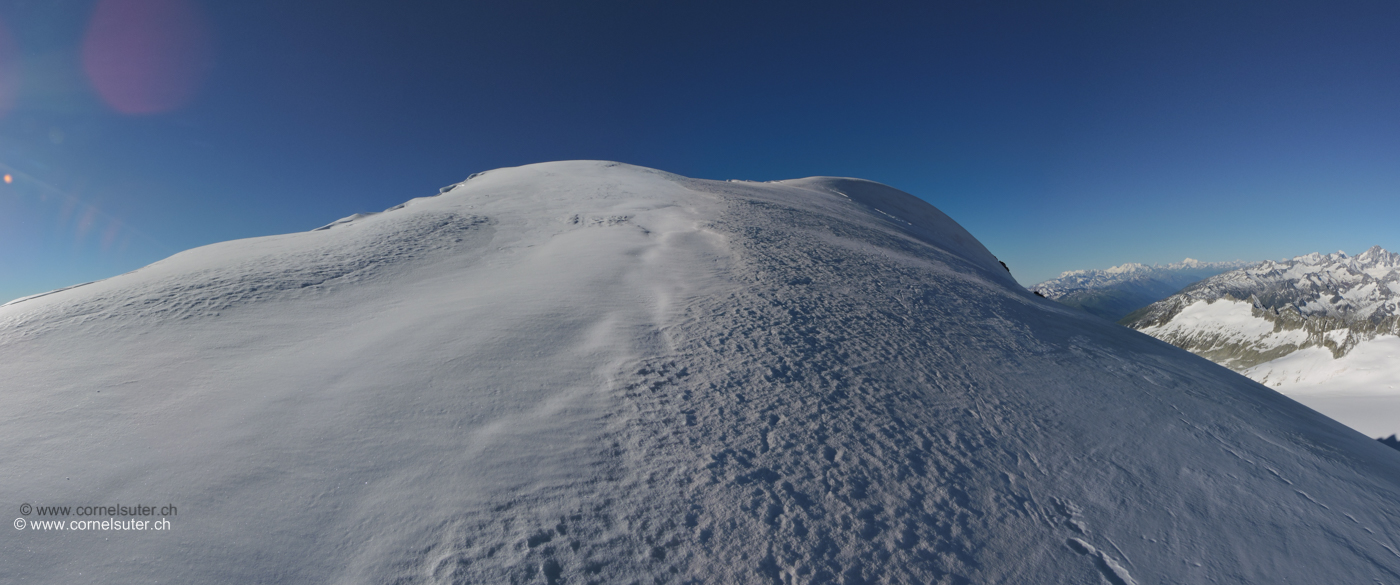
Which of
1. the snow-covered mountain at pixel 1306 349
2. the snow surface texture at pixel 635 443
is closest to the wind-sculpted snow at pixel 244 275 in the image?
the snow surface texture at pixel 635 443

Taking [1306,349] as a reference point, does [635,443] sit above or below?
above

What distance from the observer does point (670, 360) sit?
197 inches

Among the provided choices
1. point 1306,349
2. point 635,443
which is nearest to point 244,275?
point 635,443

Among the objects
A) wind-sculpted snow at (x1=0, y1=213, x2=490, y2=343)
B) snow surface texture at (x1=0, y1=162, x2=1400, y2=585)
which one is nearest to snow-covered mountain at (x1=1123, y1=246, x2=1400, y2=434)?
snow surface texture at (x1=0, y1=162, x2=1400, y2=585)

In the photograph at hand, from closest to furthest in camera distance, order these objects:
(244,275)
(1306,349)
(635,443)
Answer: (635,443) < (244,275) < (1306,349)

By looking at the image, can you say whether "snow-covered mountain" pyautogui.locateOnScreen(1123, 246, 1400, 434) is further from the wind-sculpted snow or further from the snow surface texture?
the wind-sculpted snow

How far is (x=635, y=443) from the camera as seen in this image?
385 cm

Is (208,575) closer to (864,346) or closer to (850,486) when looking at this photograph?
(850,486)

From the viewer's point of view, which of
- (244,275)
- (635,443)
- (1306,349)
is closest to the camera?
(635,443)

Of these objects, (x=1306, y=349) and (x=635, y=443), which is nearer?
(x=635, y=443)

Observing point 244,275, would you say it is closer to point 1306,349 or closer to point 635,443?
point 635,443

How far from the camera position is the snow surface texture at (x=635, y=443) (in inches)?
119

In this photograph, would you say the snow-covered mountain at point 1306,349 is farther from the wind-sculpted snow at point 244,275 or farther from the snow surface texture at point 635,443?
the wind-sculpted snow at point 244,275

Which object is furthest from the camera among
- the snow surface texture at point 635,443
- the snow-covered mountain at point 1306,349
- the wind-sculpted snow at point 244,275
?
the snow-covered mountain at point 1306,349
